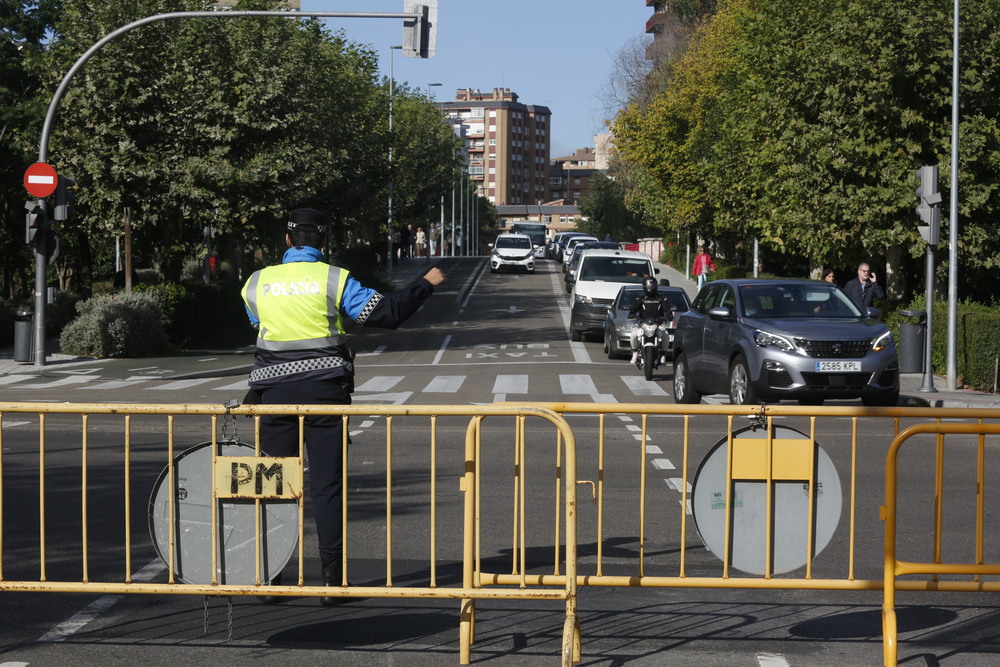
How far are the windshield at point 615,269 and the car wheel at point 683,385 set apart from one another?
13.4 meters

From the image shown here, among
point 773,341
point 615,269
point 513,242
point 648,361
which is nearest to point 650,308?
point 648,361

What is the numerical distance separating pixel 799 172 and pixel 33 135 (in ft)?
61.2

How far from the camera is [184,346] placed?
29031 mm

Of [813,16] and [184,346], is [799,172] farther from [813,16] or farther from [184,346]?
[184,346]

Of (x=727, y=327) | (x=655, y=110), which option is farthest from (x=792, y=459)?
(x=655, y=110)

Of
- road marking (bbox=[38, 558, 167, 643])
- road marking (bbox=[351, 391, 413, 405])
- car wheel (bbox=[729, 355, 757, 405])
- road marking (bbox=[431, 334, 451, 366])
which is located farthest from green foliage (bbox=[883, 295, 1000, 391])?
road marking (bbox=[38, 558, 167, 643])

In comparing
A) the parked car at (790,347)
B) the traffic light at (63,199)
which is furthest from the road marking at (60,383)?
the parked car at (790,347)

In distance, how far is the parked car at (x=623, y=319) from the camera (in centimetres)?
2630

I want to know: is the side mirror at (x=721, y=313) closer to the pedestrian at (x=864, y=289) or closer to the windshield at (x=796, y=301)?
the windshield at (x=796, y=301)

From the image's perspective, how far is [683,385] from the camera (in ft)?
59.2

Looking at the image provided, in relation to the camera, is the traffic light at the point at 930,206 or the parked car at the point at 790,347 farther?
the traffic light at the point at 930,206

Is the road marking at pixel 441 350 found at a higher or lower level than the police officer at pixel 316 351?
lower

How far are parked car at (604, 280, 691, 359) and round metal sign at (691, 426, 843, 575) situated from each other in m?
19.5

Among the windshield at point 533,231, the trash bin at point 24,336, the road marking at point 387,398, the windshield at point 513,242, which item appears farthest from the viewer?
the windshield at point 533,231
